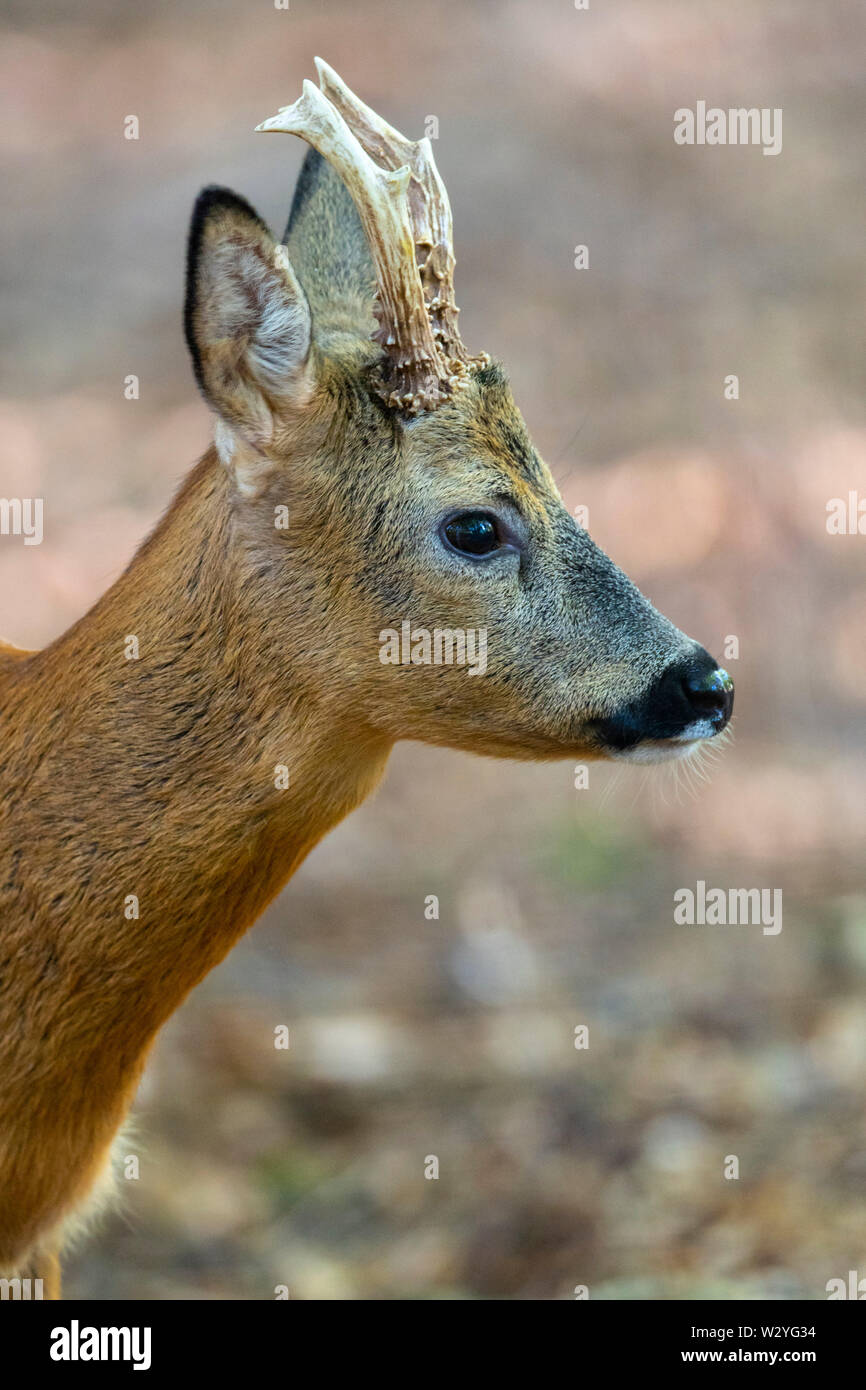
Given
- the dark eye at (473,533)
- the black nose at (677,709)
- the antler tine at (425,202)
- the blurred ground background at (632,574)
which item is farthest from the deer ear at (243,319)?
the blurred ground background at (632,574)

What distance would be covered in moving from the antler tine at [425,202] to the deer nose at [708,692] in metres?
1.27

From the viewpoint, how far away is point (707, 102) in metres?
14.3

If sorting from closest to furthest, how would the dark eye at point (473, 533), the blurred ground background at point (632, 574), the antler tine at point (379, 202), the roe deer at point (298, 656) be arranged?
1. the antler tine at point (379, 202)
2. the roe deer at point (298, 656)
3. the dark eye at point (473, 533)
4. the blurred ground background at point (632, 574)

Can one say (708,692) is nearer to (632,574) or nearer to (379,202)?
(379,202)

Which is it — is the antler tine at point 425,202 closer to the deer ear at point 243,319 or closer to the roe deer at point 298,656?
the roe deer at point 298,656

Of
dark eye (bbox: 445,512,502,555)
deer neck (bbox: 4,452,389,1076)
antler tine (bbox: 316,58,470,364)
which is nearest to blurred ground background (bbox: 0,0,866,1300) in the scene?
antler tine (bbox: 316,58,470,364)

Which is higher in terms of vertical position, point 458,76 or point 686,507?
point 458,76

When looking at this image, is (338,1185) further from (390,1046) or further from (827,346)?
(827,346)

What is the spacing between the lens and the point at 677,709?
5039 mm

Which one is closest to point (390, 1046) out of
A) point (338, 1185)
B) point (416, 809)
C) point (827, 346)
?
point (338, 1185)

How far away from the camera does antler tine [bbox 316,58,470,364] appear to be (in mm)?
5043

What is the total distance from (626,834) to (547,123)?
7.00 meters

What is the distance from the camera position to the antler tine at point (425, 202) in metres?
5.04

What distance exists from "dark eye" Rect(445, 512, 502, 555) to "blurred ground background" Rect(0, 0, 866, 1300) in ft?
8.96
